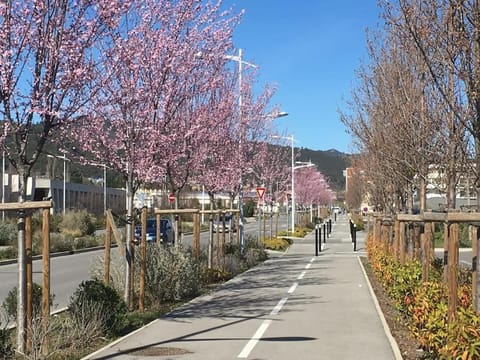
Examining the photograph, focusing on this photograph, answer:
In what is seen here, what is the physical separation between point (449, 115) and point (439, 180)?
2.58m

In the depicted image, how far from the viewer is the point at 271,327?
10.4 metres

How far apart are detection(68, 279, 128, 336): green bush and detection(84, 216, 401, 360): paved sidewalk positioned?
0.37m

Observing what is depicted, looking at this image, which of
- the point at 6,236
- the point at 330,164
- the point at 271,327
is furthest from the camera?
the point at 330,164

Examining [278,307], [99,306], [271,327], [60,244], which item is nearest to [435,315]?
[271,327]

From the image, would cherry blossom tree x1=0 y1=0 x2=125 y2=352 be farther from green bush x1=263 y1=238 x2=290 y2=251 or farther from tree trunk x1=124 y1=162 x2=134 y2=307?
green bush x1=263 y1=238 x2=290 y2=251

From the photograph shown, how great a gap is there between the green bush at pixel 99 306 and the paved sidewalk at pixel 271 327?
14.7 inches

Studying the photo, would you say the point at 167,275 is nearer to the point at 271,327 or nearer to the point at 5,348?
the point at 271,327

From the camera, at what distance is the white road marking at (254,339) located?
829 centimetres

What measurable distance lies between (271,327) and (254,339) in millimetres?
1110

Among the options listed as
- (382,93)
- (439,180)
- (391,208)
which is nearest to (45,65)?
(439,180)

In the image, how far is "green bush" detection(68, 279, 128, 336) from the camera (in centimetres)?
907

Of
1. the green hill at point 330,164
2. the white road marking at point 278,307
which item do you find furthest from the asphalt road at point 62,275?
the green hill at point 330,164

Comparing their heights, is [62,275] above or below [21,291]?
below

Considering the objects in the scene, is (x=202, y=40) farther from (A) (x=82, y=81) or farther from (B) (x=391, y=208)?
(B) (x=391, y=208)
